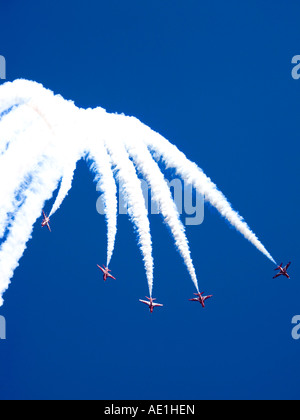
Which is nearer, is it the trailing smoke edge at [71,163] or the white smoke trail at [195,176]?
the trailing smoke edge at [71,163]

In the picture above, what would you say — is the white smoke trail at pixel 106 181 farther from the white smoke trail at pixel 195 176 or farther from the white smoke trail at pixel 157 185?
the white smoke trail at pixel 195 176

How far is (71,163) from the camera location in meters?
16.7

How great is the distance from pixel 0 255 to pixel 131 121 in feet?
29.1

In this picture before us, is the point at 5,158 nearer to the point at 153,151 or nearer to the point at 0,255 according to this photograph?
the point at 0,255

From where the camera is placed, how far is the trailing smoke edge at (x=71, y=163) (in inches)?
653

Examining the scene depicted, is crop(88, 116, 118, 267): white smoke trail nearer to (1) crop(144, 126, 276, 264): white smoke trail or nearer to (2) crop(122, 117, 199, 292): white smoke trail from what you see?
(2) crop(122, 117, 199, 292): white smoke trail

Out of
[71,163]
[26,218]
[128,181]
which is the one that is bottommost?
[26,218]

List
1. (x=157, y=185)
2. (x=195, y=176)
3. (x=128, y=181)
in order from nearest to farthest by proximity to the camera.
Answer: (x=128, y=181) < (x=157, y=185) < (x=195, y=176)

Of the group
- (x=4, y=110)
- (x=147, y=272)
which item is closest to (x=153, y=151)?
(x=147, y=272)

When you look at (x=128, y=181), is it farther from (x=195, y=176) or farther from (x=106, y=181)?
(x=195, y=176)

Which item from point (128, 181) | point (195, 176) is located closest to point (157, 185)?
point (128, 181)

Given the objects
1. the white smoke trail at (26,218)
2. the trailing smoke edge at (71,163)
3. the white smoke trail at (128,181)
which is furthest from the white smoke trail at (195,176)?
the white smoke trail at (26,218)

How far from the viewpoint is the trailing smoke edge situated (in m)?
16.6

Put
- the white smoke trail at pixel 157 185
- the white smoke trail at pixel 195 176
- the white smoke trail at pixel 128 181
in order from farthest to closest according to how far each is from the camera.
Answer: the white smoke trail at pixel 195 176 < the white smoke trail at pixel 157 185 < the white smoke trail at pixel 128 181
